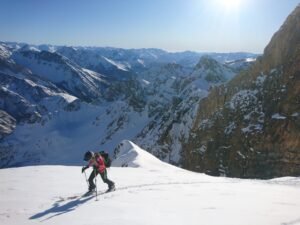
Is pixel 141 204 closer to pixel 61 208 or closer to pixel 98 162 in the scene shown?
pixel 61 208

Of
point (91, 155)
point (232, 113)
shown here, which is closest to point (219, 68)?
point (232, 113)

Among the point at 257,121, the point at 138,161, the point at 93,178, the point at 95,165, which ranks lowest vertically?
the point at 138,161

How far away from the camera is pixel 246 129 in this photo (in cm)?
7812

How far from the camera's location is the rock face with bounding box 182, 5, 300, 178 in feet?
227

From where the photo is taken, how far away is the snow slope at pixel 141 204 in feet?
38.1

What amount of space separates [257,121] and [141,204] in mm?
68087

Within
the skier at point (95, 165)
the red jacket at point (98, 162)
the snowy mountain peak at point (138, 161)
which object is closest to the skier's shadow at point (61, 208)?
the skier at point (95, 165)

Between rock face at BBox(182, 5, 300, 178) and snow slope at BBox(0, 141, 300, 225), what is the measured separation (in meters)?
51.8

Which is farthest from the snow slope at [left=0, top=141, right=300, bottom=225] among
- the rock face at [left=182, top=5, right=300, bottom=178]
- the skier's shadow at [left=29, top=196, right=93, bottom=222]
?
the rock face at [left=182, top=5, right=300, bottom=178]

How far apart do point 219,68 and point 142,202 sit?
18974 centimetres

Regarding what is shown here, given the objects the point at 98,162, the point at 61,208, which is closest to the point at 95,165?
the point at 98,162

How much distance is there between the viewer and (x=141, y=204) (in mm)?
13695

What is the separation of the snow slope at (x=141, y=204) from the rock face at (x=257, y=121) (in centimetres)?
5185

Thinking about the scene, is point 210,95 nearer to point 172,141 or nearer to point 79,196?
point 172,141
